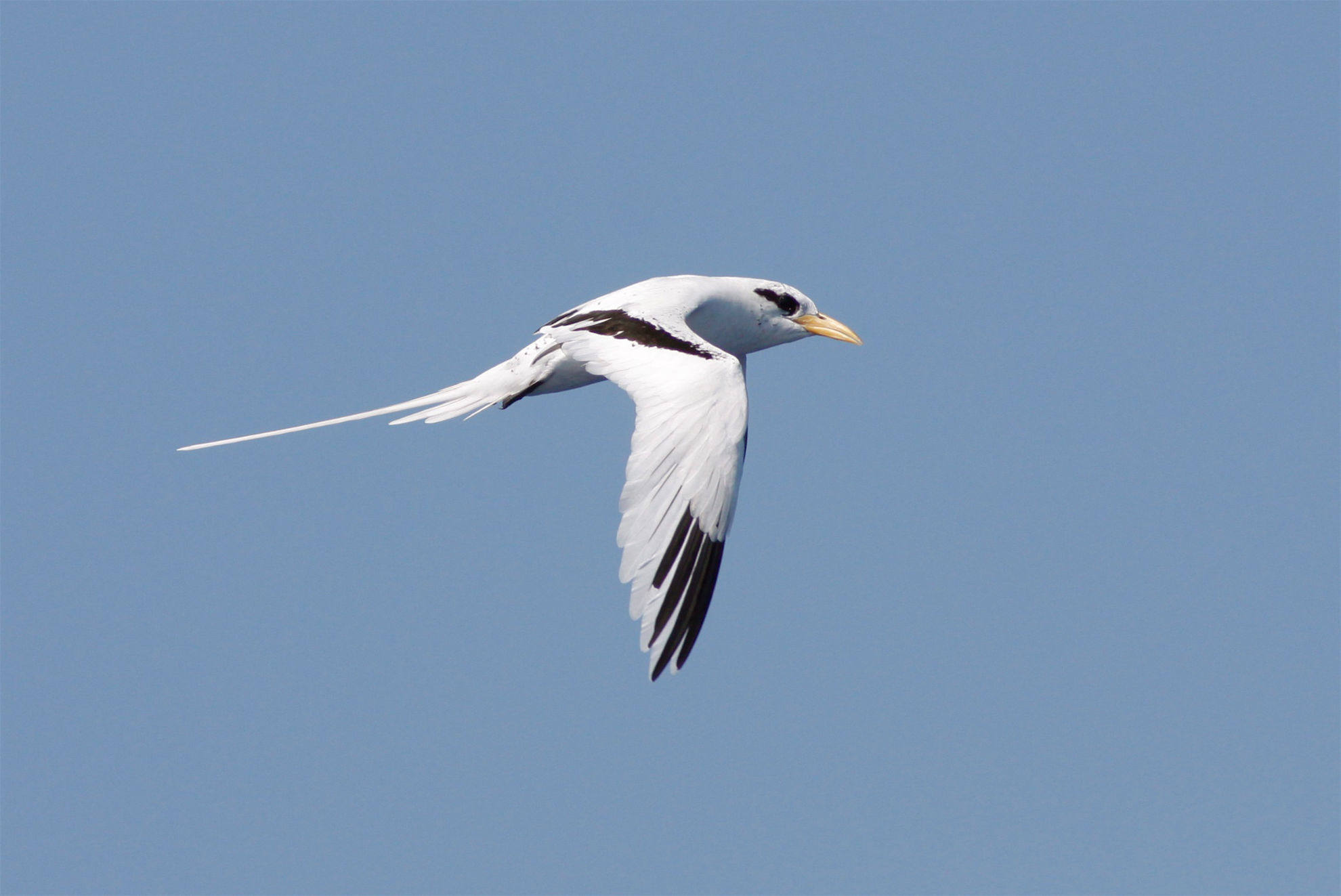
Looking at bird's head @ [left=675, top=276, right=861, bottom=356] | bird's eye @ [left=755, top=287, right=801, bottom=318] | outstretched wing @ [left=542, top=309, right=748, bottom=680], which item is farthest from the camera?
bird's eye @ [left=755, top=287, right=801, bottom=318]

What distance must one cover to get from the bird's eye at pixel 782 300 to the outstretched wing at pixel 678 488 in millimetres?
4418

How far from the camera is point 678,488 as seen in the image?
412 inches

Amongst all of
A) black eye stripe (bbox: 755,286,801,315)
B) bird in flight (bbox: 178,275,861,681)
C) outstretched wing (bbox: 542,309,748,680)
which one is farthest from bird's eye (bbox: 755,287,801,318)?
outstretched wing (bbox: 542,309,748,680)

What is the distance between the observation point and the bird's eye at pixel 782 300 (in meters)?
16.3

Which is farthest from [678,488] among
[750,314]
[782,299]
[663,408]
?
[782,299]

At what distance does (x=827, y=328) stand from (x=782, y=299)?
0.75 meters

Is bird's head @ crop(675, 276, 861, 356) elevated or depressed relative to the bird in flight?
elevated

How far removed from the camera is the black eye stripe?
1634 cm

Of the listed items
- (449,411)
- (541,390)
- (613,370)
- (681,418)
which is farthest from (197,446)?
(681,418)

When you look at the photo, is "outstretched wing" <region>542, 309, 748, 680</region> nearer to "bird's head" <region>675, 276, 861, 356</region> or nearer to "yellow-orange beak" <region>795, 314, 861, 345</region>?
"bird's head" <region>675, 276, 861, 356</region>

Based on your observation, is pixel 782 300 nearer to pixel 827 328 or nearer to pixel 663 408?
pixel 827 328

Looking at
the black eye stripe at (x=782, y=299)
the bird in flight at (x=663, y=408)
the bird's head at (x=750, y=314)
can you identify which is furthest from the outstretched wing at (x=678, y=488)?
the black eye stripe at (x=782, y=299)

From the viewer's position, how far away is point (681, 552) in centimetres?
1030

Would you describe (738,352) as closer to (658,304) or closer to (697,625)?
(658,304)
